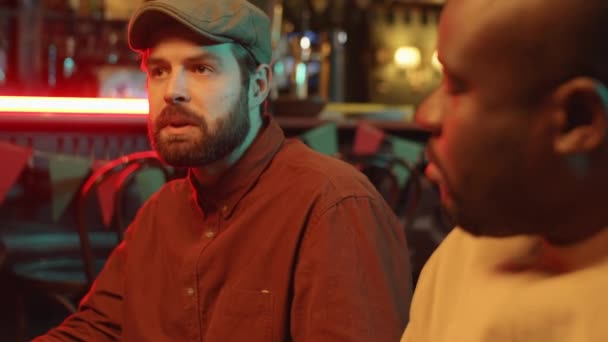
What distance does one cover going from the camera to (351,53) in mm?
8719

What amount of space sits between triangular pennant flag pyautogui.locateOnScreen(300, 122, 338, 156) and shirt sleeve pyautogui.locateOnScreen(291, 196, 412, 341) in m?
2.04

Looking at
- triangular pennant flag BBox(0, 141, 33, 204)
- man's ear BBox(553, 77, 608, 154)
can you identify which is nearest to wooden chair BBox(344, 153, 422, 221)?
triangular pennant flag BBox(0, 141, 33, 204)

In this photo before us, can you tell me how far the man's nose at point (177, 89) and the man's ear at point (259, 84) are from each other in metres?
0.16

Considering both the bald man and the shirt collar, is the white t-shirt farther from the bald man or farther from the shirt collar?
the shirt collar

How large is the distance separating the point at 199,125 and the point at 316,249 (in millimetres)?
336

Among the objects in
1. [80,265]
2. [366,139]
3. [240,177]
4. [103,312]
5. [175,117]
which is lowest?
[80,265]

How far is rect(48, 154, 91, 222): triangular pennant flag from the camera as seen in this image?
2.70 metres

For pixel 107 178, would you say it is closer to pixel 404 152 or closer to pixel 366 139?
pixel 366 139

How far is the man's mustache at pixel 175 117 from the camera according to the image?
4.51ft

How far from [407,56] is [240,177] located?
751 cm

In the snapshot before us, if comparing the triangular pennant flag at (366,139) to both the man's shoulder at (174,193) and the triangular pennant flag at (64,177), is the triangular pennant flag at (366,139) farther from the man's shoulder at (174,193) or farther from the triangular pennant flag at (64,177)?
the man's shoulder at (174,193)

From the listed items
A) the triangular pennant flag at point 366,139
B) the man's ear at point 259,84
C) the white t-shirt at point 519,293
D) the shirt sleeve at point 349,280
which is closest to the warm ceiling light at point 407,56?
the triangular pennant flag at point 366,139

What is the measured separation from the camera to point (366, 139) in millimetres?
3615

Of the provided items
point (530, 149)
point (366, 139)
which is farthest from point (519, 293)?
point (366, 139)
